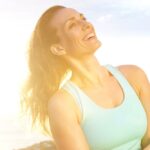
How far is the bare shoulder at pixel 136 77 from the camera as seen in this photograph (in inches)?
78.7

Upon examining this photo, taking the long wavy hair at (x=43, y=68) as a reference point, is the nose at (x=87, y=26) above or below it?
above

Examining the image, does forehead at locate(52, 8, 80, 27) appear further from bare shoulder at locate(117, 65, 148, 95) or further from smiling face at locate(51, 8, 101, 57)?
bare shoulder at locate(117, 65, 148, 95)

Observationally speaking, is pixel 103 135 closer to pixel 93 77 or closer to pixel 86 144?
pixel 86 144

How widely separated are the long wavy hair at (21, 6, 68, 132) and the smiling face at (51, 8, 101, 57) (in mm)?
31

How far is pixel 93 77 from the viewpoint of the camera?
1953 mm

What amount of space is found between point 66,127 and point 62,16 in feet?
1.58

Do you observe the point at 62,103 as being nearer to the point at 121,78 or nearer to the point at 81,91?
the point at 81,91

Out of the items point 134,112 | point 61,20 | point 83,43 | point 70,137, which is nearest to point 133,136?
point 134,112

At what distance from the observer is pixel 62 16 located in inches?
76.9

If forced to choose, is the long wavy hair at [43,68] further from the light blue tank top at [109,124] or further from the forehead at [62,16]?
the light blue tank top at [109,124]

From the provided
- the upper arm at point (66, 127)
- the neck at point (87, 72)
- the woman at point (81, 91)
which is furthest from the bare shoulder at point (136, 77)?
the upper arm at point (66, 127)

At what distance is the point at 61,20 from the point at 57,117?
1.39 ft

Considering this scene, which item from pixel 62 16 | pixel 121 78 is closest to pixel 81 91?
pixel 121 78

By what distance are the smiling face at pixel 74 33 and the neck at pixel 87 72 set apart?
0.11 ft
